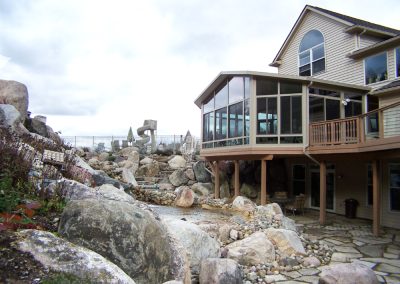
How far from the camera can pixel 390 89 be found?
1050 centimetres

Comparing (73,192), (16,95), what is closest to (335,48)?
(73,192)

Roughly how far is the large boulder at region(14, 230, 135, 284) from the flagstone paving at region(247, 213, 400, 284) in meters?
4.09

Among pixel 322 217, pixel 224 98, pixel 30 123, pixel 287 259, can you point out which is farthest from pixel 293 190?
pixel 30 123

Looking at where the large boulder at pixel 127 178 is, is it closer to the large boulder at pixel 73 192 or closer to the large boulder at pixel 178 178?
the large boulder at pixel 178 178

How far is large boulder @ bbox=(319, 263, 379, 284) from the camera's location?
15.6ft

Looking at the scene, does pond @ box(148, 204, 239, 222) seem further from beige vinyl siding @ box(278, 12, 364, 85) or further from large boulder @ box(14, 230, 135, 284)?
beige vinyl siding @ box(278, 12, 364, 85)

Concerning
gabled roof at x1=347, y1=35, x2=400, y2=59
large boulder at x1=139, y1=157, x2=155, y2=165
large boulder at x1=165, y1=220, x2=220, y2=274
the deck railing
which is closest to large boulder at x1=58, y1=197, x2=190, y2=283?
large boulder at x1=165, y1=220, x2=220, y2=274

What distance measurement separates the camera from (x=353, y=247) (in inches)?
306

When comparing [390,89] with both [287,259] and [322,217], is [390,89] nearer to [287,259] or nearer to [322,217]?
[322,217]

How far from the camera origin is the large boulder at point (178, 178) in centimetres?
1688

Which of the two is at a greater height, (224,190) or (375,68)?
(375,68)

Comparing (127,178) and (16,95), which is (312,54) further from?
(16,95)

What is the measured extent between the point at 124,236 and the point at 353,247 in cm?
692

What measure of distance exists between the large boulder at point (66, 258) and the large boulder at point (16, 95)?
376 inches
